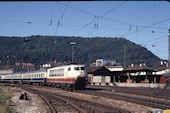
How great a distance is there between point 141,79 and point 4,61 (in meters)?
133

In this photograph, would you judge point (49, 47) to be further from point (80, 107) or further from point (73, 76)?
point (80, 107)

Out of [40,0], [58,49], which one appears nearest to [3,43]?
[58,49]

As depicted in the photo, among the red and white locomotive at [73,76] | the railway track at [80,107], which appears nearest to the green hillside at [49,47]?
the red and white locomotive at [73,76]

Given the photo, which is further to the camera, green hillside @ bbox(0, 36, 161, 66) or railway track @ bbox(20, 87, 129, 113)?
green hillside @ bbox(0, 36, 161, 66)

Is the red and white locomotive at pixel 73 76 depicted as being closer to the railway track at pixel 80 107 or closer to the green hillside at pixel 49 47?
the railway track at pixel 80 107

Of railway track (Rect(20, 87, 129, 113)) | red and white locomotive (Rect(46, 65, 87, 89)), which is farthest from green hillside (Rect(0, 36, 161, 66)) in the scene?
railway track (Rect(20, 87, 129, 113))

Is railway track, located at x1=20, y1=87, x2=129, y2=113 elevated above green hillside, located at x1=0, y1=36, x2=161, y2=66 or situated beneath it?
situated beneath

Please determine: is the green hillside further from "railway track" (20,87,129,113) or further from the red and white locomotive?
"railway track" (20,87,129,113)

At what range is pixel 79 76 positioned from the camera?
4100cm

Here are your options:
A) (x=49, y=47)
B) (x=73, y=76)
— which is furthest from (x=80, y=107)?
(x=49, y=47)

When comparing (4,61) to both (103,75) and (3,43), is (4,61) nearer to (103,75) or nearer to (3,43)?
(3,43)

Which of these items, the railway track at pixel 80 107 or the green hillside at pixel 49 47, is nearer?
the railway track at pixel 80 107

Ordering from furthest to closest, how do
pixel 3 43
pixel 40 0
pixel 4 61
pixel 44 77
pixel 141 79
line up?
pixel 4 61
pixel 3 43
pixel 141 79
pixel 44 77
pixel 40 0

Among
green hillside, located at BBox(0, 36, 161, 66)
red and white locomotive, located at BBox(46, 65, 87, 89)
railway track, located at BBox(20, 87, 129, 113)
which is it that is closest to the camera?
railway track, located at BBox(20, 87, 129, 113)
